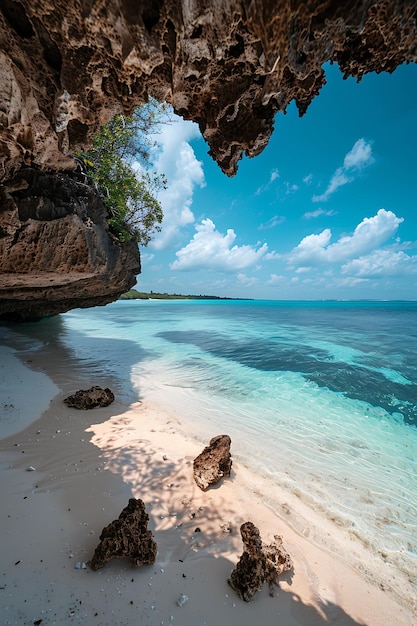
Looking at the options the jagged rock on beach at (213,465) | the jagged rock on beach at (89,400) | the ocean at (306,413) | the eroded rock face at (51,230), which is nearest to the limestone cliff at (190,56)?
the eroded rock face at (51,230)

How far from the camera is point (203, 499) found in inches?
168

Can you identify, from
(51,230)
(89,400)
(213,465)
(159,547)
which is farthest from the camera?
(51,230)

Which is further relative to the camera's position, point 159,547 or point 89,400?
point 89,400

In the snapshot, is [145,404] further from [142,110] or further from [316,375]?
[142,110]

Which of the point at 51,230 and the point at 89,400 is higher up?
the point at 51,230

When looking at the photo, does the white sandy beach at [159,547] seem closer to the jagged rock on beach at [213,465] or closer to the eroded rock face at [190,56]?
the jagged rock on beach at [213,465]

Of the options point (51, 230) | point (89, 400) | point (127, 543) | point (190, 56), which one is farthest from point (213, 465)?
point (51, 230)

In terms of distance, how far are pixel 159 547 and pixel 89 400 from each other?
491 centimetres

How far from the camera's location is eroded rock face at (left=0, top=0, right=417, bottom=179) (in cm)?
234

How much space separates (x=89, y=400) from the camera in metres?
7.21

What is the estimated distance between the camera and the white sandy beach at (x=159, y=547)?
101 inches

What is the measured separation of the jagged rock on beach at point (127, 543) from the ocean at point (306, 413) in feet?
8.17

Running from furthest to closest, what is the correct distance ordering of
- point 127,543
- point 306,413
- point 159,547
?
1. point 306,413
2. point 159,547
3. point 127,543

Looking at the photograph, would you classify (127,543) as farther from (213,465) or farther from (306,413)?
(306,413)
